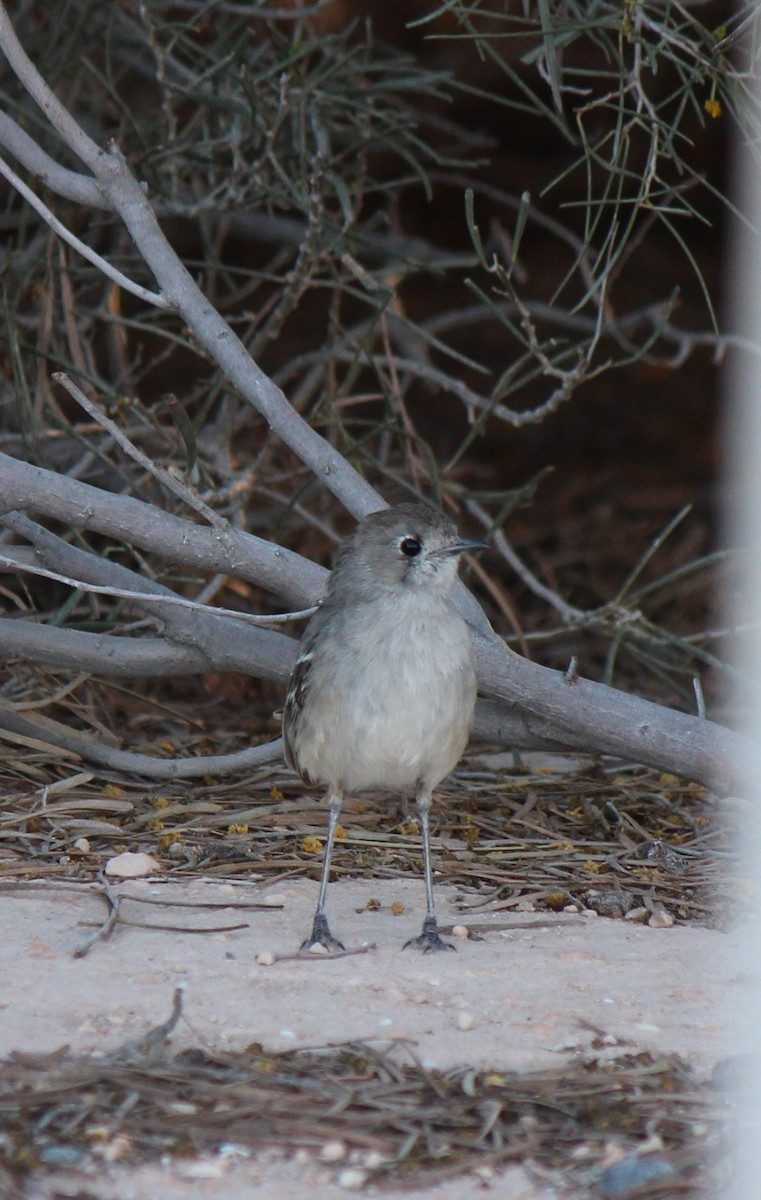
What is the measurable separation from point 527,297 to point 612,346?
63 centimetres

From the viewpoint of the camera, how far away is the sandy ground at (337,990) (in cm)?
252

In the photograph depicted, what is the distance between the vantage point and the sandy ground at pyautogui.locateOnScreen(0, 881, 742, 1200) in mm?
2516

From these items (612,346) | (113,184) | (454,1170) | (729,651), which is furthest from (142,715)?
(612,346)

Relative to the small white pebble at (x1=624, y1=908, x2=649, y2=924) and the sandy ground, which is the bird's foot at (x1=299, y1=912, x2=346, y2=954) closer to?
the sandy ground

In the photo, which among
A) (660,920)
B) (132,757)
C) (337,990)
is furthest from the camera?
(132,757)

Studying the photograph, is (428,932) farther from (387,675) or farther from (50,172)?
(50,172)

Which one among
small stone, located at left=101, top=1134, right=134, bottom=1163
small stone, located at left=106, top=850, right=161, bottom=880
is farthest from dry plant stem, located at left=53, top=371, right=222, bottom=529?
small stone, located at left=101, top=1134, right=134, bottom=1163

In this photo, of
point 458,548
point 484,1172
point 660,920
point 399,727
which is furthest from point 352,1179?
point 458,548

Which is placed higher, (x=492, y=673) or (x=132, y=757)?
(x=492, y=673)

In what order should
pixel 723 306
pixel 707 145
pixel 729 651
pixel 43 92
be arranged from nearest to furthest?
pixel 43 92 → pixel 729 651 → pixel 707 145 → pixel 723 306

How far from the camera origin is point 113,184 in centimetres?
444

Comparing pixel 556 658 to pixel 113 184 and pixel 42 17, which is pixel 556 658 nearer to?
pixel 113 184

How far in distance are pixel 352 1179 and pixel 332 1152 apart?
0.09 m

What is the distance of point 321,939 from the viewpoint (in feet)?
11.6
